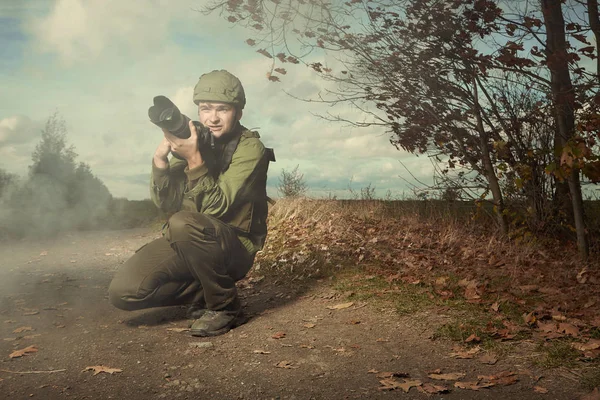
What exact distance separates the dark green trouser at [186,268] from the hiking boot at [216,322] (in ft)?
0.24

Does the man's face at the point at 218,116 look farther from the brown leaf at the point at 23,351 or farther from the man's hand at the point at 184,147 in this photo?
the brown leaf at the point at 23,351

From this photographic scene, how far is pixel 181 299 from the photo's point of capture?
4789mm

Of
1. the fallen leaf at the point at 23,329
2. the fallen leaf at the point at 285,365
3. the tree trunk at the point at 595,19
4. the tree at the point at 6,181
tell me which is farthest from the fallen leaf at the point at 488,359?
the tree trunk at the point at 595,19

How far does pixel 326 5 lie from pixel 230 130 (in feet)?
11.6

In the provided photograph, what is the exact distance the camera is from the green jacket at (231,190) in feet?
13.8

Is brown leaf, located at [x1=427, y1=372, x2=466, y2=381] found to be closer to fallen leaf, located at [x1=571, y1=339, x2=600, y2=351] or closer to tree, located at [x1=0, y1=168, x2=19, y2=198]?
fallen leaf, located at [x1=571, y1=339, x2=600, y2=351]

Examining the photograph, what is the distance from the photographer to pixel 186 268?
4.65 meters

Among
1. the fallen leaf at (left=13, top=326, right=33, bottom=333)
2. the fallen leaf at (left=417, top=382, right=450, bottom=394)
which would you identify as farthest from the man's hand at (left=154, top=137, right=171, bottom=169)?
the fallen leaf at (left=417, top=382, right=450, bottom=394)

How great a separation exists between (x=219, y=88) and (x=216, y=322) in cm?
199

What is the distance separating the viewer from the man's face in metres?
A: 4.36

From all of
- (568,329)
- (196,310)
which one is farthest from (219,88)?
(568,329)

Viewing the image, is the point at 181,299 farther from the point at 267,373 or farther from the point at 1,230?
the point at 1,230

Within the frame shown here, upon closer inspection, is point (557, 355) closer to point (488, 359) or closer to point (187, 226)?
point (488, 359)

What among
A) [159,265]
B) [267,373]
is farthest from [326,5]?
[267,373]
